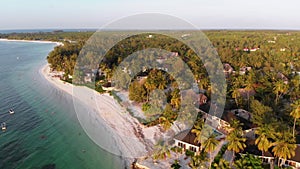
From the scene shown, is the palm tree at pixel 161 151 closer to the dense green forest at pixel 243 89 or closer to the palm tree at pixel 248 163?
the dense green forest at pixel 243 89

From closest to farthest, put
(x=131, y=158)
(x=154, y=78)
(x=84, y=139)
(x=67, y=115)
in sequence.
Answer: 1. (x=131, y=158)
2. (x=84, y=139)
3. (x=67, y=115)
4. (x=154, y=78)

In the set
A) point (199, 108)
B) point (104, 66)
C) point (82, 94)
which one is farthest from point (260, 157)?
point (104, 66)

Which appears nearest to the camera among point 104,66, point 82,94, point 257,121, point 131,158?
point 131,158

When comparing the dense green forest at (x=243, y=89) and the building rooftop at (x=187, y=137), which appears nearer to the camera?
the dense green forest at (x=243, y=89)

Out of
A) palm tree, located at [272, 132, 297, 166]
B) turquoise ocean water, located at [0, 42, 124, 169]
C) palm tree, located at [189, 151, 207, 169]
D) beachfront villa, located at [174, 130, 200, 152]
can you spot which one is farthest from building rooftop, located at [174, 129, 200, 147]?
palm tree, located at [272, 132, 297, 166]

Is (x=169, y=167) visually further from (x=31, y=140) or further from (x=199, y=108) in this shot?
(x=31, y=140)

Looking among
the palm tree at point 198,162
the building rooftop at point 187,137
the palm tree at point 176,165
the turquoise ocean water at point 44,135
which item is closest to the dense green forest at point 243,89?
the palm tree at point 198,162

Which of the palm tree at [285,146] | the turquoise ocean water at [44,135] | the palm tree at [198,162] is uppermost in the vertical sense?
the palm tree at [285,146]
